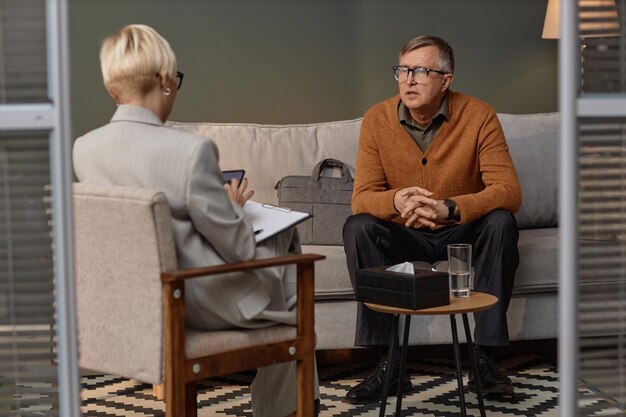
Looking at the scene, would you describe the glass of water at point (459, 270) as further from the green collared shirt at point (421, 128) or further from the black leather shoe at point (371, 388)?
the green collared shirt at point (421, 128)

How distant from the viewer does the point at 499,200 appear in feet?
13.8

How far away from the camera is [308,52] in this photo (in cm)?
616

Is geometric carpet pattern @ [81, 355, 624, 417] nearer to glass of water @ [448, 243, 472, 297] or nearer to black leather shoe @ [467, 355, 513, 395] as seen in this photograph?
black leather shoe @ [467, 355, 513, 395]

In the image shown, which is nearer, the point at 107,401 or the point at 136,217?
the point at 136,217

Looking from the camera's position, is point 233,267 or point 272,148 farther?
point 272,148

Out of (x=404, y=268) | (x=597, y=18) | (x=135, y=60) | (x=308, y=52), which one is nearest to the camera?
(x=597, y=18)

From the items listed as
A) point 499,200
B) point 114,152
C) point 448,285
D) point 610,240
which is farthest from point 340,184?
point 610,240

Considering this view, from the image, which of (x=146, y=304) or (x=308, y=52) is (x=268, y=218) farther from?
(x=308, y=52)

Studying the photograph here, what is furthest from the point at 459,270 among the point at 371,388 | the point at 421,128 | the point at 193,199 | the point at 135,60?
the point at 135,60

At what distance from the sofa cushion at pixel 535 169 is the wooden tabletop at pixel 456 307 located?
4.86 feet

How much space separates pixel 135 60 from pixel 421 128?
1.77 metres

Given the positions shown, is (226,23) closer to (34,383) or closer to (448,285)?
(448,285)

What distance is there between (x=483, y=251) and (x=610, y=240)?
1.93m

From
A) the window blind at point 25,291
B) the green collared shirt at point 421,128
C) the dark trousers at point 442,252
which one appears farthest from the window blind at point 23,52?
the green collared shirt at point 421,128
